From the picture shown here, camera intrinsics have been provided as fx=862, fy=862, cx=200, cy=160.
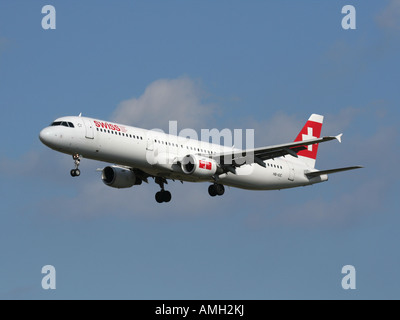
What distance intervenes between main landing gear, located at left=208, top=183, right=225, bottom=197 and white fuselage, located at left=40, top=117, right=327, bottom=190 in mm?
364

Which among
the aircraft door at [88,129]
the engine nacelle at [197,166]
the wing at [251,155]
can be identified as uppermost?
the aircraft door at [88,129]

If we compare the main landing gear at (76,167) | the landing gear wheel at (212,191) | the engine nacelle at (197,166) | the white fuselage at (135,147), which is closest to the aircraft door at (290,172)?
the white fuselage at (135,147)

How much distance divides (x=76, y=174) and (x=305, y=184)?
2076 centimetres

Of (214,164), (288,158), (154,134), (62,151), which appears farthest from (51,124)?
(288,158)

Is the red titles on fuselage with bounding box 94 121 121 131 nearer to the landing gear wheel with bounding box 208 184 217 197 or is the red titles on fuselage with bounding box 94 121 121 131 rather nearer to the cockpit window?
the cockpit window

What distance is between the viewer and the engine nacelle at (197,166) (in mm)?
57500

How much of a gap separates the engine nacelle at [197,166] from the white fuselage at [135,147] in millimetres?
474

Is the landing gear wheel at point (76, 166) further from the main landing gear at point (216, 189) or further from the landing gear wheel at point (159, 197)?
the landing gear wheel at point (159, 197)

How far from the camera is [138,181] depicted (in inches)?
2452

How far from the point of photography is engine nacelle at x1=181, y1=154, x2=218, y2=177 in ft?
Result: 189

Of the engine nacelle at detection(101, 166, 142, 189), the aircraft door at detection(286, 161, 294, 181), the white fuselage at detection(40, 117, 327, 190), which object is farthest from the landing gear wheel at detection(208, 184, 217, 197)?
the aircraft door at detection(286, 161, 294, 181)

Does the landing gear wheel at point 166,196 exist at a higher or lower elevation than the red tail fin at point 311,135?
lower

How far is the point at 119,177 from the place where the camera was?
6141 centimetres

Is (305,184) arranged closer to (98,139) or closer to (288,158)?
(288,158)
